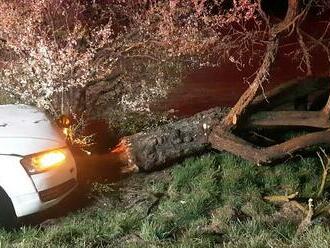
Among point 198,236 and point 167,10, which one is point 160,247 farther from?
point 167,10

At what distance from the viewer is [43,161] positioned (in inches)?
190

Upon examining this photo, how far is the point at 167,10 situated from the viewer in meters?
7.27

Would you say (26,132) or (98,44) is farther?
(98,44)

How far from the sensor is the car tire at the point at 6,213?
4.75 meters

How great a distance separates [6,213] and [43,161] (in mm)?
548

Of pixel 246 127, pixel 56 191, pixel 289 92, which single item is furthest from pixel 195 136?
pixel 56 191

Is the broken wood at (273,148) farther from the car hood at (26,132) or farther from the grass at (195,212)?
the car hood at (26,132)

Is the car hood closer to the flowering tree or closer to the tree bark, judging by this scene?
the tree bark

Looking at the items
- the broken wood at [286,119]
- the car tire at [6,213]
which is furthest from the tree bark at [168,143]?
the car tire at [6,213]

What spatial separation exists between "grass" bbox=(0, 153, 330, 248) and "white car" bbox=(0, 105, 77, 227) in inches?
9.1

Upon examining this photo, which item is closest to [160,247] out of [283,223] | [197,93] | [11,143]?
[283,223]

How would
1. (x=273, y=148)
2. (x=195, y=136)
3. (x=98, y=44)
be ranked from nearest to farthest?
(x=273, y=148)
(x=195, y=136)
(x=98, y=44)

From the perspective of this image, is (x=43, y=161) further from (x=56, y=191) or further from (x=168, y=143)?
(x=168, y=143)

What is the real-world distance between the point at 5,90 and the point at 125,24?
1871 millimetres
